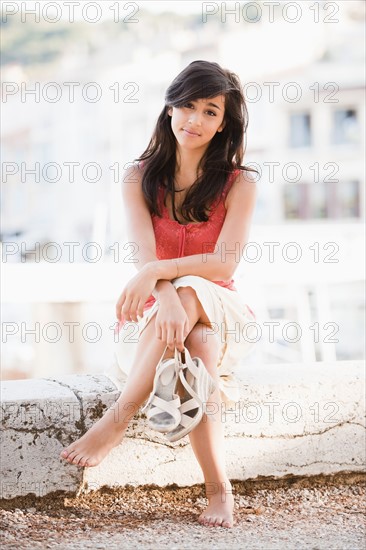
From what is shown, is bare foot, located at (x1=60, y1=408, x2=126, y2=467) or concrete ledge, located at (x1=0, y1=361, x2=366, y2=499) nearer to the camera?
bare foot, located at (x1=60, y1=408, x2=126, y2=467)

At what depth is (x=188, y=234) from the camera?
2084 millimetres

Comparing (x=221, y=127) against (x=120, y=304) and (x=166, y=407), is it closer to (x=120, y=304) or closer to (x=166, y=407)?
(x=120, y=304)

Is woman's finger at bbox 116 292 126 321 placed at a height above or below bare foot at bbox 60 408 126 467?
above

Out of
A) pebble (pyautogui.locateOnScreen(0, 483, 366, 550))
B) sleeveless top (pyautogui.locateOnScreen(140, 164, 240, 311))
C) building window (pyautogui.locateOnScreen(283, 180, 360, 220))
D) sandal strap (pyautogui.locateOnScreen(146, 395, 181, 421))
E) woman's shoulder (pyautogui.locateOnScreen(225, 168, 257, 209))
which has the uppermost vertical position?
building window (pyautogui.locateOnScreen(283, 180, 360, 220))

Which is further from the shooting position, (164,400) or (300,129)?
(300,129)

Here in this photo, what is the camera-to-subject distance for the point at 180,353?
177 cm

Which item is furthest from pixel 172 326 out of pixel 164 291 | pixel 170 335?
pixel 164 291

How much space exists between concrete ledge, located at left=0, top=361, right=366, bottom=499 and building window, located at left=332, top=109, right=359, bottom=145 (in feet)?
70.0

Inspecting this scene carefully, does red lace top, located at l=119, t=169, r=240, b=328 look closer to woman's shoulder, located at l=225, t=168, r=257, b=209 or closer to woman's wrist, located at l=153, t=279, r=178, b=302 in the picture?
woman's shoulder, located at l=225, t=168, r=257, b=209

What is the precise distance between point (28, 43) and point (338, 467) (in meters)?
26.1

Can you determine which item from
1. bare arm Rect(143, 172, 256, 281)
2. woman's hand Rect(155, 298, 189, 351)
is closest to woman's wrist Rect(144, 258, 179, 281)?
bare arm Rect(143, 172, 256, 281)

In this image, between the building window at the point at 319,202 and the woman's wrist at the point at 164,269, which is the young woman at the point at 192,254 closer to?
the woman's wrist at the point at 164,269

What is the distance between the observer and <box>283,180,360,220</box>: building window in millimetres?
23219

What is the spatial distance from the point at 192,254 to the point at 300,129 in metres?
22.0
